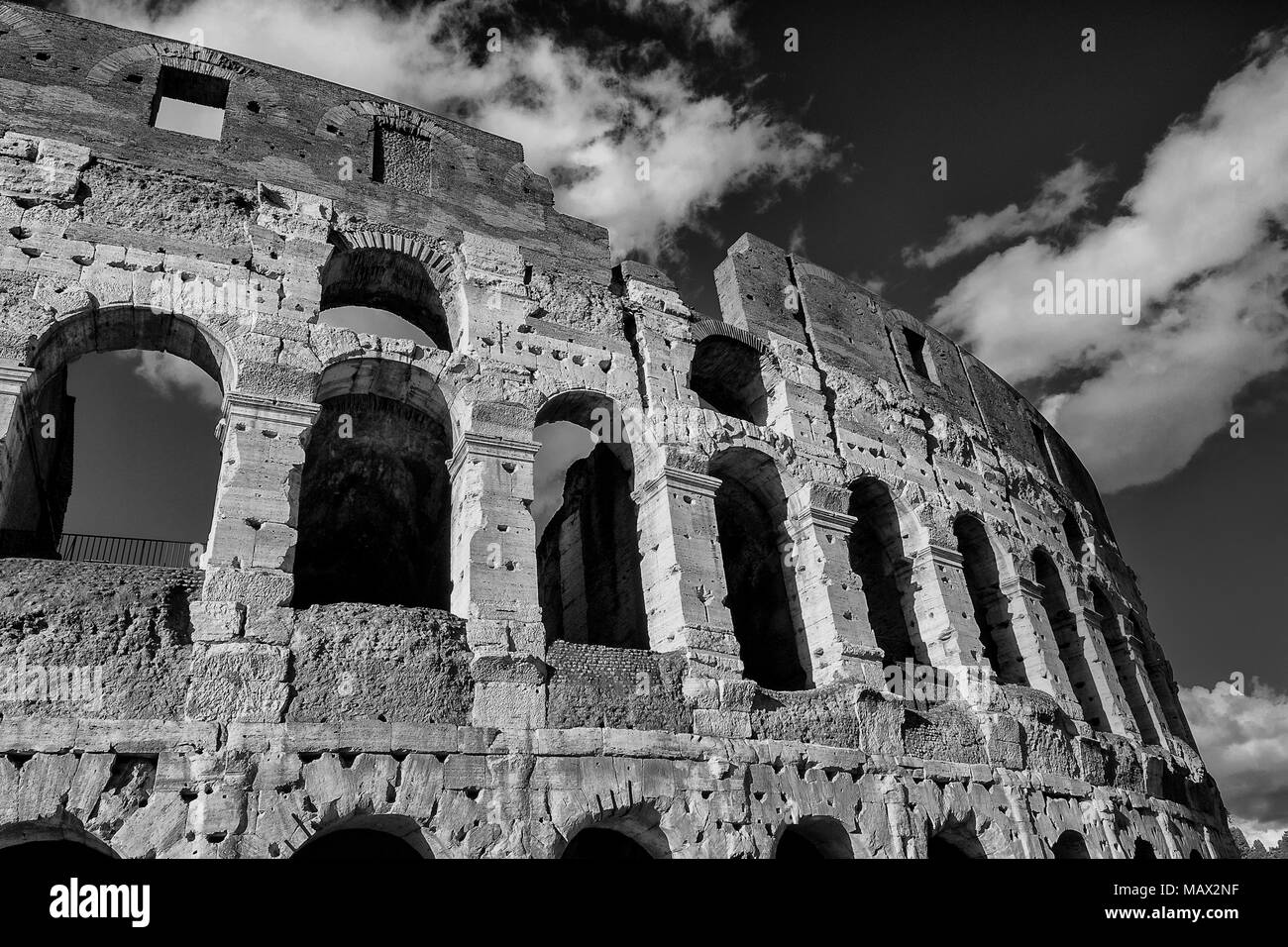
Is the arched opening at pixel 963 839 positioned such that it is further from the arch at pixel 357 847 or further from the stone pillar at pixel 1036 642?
the arch at pixel 357 847

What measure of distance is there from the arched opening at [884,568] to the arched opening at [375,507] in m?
5.61

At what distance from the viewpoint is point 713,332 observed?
1202cm

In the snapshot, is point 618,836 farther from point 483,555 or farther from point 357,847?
point 483,555

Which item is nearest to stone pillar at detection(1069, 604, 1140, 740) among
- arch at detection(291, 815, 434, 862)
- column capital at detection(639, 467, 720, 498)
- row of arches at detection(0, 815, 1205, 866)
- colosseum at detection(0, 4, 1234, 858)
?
colosseum at detection(0, 4, 1234, 858)

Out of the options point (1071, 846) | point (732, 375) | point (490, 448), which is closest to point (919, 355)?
point (732, 375)

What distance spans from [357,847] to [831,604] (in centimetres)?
537

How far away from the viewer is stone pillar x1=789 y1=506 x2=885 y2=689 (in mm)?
10070

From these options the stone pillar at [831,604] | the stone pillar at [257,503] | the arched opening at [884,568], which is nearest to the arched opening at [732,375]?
the arched opening at [884,568]

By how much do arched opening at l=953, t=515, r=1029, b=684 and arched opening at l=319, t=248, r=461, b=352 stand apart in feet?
25.3

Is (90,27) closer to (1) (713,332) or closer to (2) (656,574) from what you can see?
Result: (1) (713,332)

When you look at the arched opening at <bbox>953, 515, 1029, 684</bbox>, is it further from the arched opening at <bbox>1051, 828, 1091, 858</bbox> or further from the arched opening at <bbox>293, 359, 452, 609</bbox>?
the arched opening at <bbox>293, 359, 452, 609</bbox>

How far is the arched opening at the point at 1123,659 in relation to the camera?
14359 mm

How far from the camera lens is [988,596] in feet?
44.0
